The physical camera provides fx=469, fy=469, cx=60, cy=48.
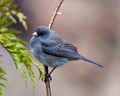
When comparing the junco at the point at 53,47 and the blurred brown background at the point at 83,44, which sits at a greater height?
the blurred brown background at the point at 83,44

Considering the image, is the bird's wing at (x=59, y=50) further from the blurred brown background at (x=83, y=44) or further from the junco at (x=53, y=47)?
the blurred brown background at (x=83, y=44)

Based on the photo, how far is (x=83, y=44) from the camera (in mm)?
9297

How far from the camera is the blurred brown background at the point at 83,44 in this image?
8.12 m

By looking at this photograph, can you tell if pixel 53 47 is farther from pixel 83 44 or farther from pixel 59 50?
→ pixel 83 44

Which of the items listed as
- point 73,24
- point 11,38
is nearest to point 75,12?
point 73,24

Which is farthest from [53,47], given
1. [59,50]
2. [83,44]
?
[83,44]

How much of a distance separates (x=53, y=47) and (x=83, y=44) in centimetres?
565

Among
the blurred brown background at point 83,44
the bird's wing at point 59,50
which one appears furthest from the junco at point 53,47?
the blurred brown background at point 83,44

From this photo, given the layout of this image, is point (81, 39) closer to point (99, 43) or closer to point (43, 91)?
point (99, 43)

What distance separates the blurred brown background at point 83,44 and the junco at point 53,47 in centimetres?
380

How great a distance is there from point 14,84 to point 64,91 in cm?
100

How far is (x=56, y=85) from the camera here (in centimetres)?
827

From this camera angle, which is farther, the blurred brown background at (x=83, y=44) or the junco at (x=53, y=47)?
the blurred brown background at (x=83, y=44)

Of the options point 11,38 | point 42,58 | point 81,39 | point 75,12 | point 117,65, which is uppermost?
point 75,12
